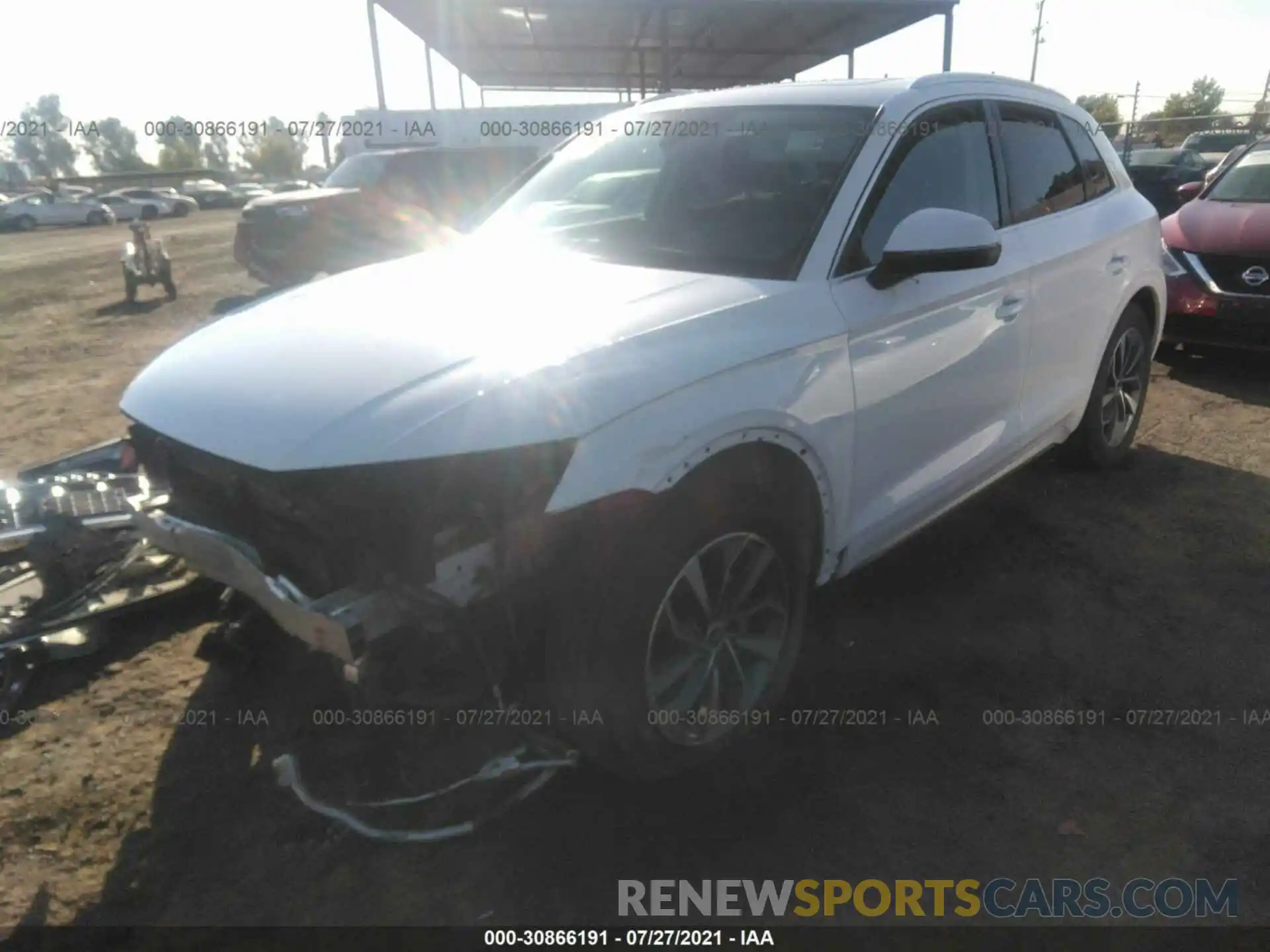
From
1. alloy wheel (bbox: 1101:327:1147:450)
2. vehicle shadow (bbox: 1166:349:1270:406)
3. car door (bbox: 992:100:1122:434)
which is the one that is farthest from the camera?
vehicle shadow (bbox: 1166:349:1270:406)

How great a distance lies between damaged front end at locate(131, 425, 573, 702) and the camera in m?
2.01

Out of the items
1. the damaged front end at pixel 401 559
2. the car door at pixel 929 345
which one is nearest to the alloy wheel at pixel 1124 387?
the car door at pixel 929 345

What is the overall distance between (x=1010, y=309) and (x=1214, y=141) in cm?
2646

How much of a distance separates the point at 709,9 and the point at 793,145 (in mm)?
11651

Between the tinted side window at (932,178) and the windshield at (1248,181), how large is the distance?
5.35 meters

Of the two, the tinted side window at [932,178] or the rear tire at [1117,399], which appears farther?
the rear tire at [1117,399]

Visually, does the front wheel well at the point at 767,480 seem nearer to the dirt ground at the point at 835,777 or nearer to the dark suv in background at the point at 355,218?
the dirt ground at the point at 835,777

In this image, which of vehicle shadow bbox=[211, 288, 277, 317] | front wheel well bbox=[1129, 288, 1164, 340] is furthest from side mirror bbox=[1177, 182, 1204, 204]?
vehicle shadow bbox=[211, 288, 277, 317]

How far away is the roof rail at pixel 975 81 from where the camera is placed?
332 cm

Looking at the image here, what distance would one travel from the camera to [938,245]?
2689 millimetres

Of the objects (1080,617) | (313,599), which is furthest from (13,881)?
(1080,617)

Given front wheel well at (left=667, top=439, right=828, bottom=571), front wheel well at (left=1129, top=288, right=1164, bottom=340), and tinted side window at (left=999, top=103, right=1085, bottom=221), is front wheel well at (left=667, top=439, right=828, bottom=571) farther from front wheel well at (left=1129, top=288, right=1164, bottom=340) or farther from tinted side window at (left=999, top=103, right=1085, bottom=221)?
front wheel well at (left=1129, top=288, right=1164, bottom=340)

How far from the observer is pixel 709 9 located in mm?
13336

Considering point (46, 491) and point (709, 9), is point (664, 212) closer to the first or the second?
point (46, 491)
